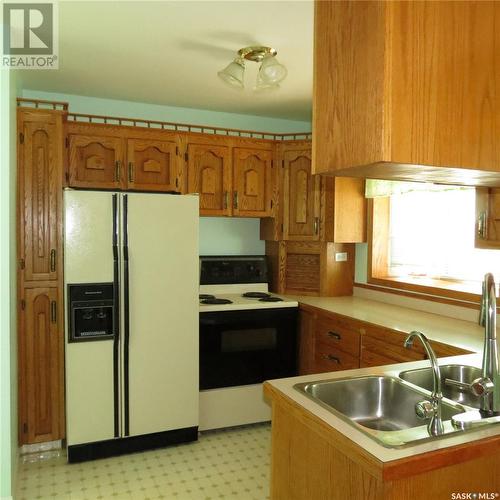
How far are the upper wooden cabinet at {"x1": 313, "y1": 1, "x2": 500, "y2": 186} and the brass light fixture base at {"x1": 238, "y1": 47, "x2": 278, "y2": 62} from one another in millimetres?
1456

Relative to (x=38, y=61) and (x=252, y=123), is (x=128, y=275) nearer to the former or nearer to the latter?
(x=38, y=61)

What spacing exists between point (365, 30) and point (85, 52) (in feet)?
6.82

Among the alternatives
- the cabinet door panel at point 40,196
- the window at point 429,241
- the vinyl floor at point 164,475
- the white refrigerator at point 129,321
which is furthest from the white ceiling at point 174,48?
the vinyl floor at point 164,475

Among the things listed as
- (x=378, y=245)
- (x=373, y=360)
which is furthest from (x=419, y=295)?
(x=373, y=360)

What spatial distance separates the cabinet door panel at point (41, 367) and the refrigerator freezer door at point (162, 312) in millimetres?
473

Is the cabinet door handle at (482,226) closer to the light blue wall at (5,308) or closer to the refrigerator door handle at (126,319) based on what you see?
the refrigerator door handle at (126,319)

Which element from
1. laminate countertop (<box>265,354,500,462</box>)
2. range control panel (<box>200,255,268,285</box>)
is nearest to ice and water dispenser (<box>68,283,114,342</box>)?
range control panel (<box>200,255,268,285</box>)

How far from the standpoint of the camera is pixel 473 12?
1018 mm

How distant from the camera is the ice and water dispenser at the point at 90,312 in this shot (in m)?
2.80

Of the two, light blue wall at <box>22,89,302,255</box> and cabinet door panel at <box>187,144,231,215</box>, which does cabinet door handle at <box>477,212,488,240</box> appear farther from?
light blue wall at <box>22,89,302,255</box>

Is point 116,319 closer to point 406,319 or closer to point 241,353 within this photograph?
point 241,353

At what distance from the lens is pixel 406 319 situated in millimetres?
2875

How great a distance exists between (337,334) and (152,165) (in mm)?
1762

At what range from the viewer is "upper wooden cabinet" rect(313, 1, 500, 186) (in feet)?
3.11
